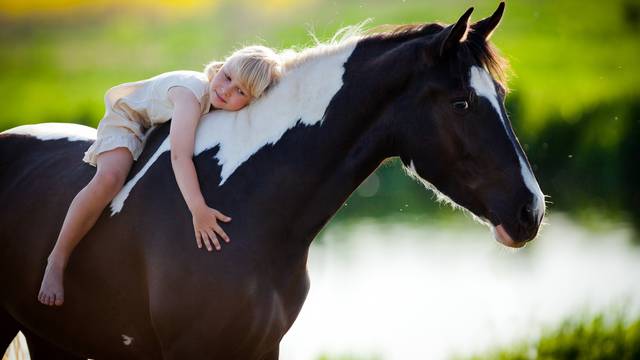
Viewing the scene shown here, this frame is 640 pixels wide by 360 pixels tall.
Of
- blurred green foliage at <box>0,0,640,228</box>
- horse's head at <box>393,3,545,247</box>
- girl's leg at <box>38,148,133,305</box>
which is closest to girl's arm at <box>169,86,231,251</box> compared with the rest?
girl's leg at <box>38,148,133,305</box>

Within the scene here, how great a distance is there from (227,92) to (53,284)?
0.99 metres

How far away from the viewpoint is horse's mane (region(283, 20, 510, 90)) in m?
2.72

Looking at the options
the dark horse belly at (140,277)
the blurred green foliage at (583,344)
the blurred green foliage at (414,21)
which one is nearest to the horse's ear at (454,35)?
the dark horse belly at (140,277)

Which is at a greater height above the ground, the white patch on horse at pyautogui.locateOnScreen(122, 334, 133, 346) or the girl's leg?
the girl's leg

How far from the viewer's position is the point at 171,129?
2.84m

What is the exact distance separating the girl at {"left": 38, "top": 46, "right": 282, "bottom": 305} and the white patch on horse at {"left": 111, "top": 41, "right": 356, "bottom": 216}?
57 mm

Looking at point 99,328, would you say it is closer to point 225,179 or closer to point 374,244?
point 225,179

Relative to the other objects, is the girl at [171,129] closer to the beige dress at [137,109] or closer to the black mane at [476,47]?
the beige dress at [137,109]

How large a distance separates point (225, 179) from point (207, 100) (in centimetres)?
34

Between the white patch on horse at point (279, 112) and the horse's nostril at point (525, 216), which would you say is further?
the white patch on horse at point (279, 112)

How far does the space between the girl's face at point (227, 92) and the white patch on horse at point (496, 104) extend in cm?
84

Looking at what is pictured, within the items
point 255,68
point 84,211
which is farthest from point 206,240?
point 255,68

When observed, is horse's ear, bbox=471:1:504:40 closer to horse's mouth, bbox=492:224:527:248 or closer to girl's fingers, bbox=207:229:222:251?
horse's mouth, bbox=492:224:527:248

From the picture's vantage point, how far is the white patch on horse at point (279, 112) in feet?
9.34
